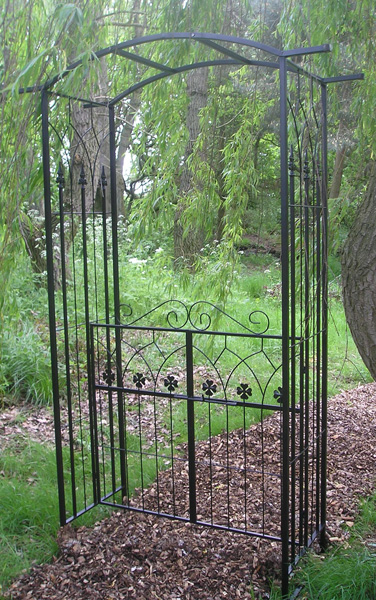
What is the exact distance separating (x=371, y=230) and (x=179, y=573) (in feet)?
6.58

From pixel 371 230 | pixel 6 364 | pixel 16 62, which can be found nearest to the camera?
pixel 16 62

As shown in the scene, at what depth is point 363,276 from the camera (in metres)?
3.22

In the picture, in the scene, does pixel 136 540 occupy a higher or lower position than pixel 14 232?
lower

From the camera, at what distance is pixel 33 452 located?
3.76 metres

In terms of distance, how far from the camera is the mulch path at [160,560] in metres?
2.39

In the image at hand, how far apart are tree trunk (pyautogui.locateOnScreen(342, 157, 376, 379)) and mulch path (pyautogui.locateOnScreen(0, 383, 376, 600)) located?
852 mm

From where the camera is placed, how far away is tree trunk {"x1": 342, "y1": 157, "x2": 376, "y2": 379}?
3.16 m

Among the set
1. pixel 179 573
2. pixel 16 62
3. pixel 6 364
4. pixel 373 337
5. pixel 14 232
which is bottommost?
pixel 179 573

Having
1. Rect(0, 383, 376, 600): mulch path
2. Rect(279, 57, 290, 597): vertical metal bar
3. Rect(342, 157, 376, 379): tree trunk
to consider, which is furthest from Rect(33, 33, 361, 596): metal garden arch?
Rect(342, 157, 376, 379): tree trunk

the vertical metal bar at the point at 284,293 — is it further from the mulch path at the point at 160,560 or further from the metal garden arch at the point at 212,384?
the mulch path at the point at 160,560

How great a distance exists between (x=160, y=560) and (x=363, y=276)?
184cm

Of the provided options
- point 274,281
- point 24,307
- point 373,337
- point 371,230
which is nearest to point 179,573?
point 373,337

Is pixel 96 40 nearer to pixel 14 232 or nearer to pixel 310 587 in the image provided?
pixel 14 232

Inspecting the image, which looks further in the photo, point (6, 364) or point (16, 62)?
point (6, 364)
